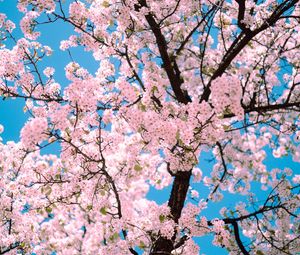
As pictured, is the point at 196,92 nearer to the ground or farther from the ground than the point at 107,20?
farther from the ground

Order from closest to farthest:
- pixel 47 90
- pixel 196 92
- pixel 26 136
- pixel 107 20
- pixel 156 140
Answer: pixel 26 136
pixel 156 140
pixel 47 90
pixel 107 20
pixel 196 92

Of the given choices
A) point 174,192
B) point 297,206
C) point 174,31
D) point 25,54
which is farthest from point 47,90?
point 297,206

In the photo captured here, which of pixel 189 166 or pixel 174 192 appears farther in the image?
pixel 174 192

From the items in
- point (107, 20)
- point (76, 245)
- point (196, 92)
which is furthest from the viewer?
point (76, 245)

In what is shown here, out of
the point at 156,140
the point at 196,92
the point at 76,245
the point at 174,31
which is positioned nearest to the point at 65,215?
the point at 76,245

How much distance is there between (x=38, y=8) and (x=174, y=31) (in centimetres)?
435

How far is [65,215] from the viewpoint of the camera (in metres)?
18.3

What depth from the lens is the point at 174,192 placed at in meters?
8.04

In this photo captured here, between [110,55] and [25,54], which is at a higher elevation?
[110,55]

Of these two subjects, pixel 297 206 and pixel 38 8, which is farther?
pixel 297 206

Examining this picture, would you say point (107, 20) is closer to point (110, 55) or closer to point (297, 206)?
point (110, 55)

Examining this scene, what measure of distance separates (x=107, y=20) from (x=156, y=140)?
137 inches

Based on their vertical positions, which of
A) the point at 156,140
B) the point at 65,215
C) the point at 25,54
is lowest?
the point at 156,140

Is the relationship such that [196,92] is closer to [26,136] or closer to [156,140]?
[156,140]
